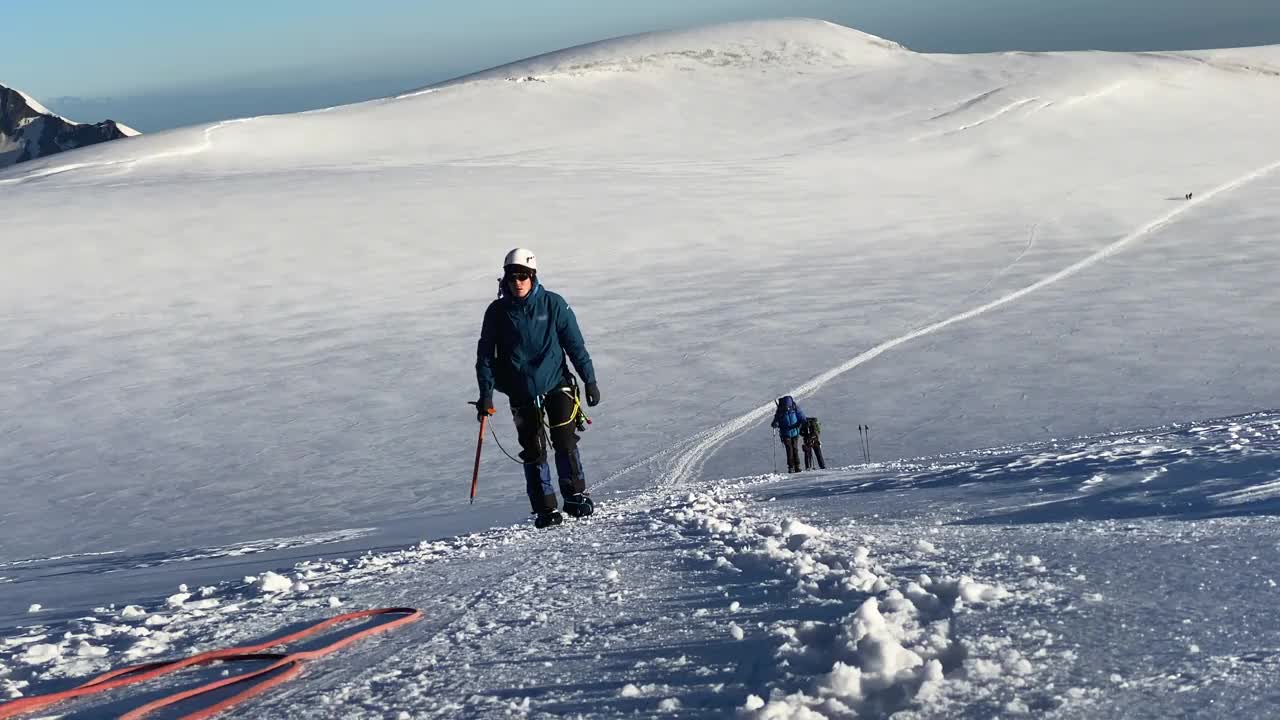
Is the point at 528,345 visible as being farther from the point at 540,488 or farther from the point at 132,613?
the point at 132,613

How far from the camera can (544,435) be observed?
23.6ft

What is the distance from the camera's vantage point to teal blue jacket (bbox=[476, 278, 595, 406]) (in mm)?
6895

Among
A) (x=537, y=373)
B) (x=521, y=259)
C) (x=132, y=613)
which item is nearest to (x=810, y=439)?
(x=537, y=373)

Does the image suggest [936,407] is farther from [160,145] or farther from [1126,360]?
[160,145]

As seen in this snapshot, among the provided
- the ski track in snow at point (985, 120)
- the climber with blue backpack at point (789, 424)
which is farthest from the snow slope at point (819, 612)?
the ski track in snow at point (985, 120)

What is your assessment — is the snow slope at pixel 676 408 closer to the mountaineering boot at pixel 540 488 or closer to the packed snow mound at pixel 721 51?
the mountaineering boot at pixel 540 488

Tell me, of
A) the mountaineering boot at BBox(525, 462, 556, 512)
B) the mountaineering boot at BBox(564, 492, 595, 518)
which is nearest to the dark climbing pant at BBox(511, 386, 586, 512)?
the mountaineering boot at BBox(525, 462, 556, 512)

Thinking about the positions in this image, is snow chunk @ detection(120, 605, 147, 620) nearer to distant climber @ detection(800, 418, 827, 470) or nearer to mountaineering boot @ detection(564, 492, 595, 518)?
mountaineering boot @ detection(564, 492, 595, 518)

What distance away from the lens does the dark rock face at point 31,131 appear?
6900 inches

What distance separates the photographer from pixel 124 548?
31.7ft

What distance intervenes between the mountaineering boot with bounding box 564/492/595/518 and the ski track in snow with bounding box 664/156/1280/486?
3.53m

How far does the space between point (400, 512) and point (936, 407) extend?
21.4 feet

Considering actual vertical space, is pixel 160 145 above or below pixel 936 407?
above

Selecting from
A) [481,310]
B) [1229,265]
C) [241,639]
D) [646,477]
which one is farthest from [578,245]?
[241,639]
